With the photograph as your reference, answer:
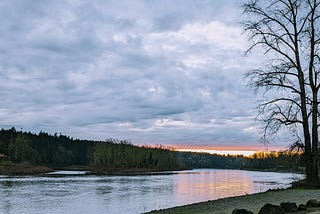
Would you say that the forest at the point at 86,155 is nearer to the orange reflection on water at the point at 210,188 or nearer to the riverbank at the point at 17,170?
the riverbank at the point at 17,170

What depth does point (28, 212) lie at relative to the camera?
77.9 feet

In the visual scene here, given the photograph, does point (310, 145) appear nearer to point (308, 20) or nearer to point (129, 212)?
point (308, 20)

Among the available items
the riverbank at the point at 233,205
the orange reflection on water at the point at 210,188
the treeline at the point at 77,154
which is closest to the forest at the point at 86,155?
the treeline at the point at 77,154

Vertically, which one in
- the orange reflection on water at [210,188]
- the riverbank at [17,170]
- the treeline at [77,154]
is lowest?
the orange reflection on water at [210,188]

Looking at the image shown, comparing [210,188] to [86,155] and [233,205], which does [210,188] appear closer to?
[233,205]

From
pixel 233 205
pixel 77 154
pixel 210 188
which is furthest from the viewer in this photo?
pixel 77 154

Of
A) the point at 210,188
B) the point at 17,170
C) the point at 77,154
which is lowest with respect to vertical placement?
the point at 210,188

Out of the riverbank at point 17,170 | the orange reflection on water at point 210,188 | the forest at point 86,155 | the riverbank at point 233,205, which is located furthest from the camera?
the forest at point 86,155

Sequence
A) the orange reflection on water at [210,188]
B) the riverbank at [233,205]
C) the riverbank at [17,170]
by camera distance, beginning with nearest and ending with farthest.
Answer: the riverbank at [233,205]
the orange reflection on water at [210,188]
the riverbank at [17,170]

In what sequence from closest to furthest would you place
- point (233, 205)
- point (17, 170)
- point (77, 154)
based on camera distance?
1. point (233, 205)
2. point (17, 170)
3. point (77, 154)

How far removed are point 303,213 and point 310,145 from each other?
42.2 feet

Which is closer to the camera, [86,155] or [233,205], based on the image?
[233,205]

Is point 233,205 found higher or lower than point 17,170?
lower

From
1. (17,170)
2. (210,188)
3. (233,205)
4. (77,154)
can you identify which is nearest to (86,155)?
(77,154)
